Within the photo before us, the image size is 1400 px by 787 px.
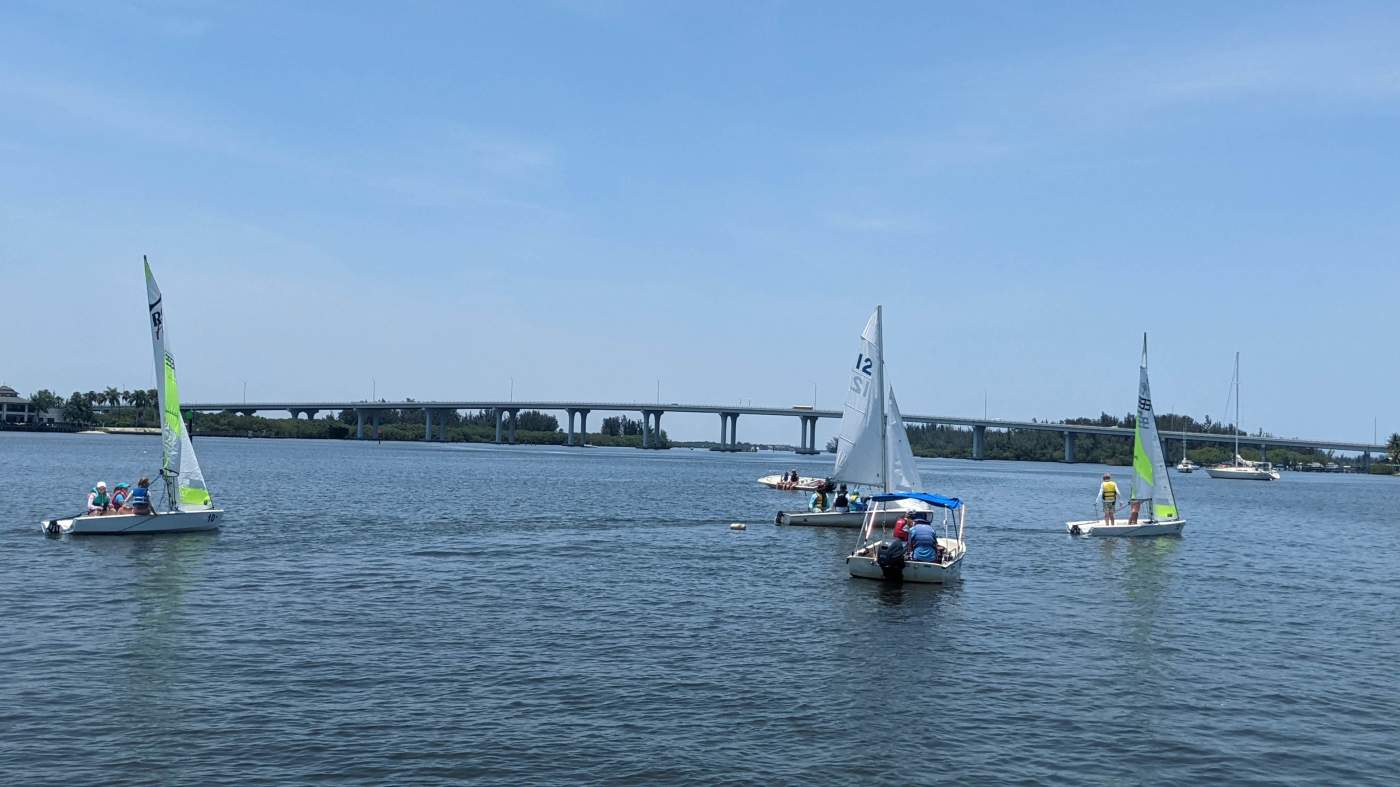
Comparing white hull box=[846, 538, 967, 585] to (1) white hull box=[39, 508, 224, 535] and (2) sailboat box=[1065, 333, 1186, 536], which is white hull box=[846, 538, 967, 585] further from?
(1) white hull box=[39, 508, 224, 535]

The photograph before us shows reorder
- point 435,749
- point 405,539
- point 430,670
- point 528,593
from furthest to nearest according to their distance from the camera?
point 405,539 < point 528,593 < point 430,670 < point 435,749

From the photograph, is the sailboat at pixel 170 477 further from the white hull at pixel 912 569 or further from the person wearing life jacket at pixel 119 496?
the white hull at pixel 912 569

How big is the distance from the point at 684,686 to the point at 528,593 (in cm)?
1193

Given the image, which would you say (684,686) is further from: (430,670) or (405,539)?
(405,539)

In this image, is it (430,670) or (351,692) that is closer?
(351,692)

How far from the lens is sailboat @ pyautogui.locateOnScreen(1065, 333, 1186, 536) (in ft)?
181

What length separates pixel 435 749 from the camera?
17359 millimetres

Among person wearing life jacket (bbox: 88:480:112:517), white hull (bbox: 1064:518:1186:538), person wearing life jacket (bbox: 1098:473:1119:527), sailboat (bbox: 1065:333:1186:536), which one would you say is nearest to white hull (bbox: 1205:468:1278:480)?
sailboat (bbox: 1065:333:1186:536)

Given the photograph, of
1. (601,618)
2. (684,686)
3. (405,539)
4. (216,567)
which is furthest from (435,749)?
(405,539)

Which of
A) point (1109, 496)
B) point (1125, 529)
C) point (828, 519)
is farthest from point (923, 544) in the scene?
point (1125, 529)

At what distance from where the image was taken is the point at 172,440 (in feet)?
150

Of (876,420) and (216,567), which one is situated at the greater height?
(876,420)

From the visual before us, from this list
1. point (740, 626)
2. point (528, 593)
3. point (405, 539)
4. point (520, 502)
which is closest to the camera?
point (740, 626)

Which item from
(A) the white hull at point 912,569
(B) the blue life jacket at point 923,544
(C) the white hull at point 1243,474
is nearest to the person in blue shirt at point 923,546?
(B) the blue life jacket at point 923,544
